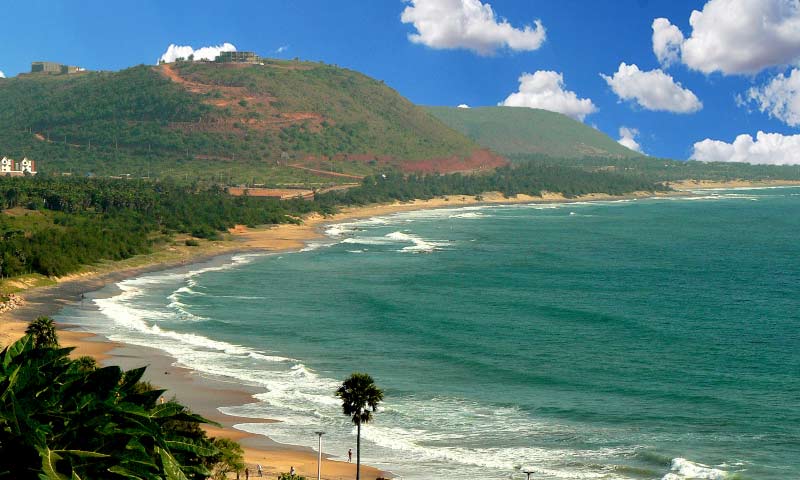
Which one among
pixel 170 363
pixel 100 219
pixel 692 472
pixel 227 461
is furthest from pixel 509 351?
pixel 100 219

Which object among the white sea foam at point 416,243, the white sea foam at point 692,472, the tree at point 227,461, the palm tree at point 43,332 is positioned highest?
the white sea foam at point 416,243

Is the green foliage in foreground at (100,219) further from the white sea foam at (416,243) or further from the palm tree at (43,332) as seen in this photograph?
the palm tree at (43,332)

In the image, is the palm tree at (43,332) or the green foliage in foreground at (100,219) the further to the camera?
the green foliage in foreground at (100,219)

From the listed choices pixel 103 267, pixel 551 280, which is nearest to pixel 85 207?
pixel 103 267

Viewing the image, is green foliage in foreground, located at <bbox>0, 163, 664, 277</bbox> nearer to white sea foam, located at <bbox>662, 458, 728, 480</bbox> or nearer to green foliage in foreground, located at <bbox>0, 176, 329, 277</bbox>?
green foliage in foreground, located at <bbox>0, 176, 329, 277</bbox>

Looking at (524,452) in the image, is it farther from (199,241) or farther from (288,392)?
(199,241)

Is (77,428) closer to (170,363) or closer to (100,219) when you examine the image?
(170,363)

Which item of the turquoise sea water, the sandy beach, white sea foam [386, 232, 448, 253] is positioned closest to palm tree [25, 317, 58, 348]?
the sandy beach

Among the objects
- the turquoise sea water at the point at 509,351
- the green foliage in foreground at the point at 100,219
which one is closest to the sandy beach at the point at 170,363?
the turquoise sea water at the point at 509,351
